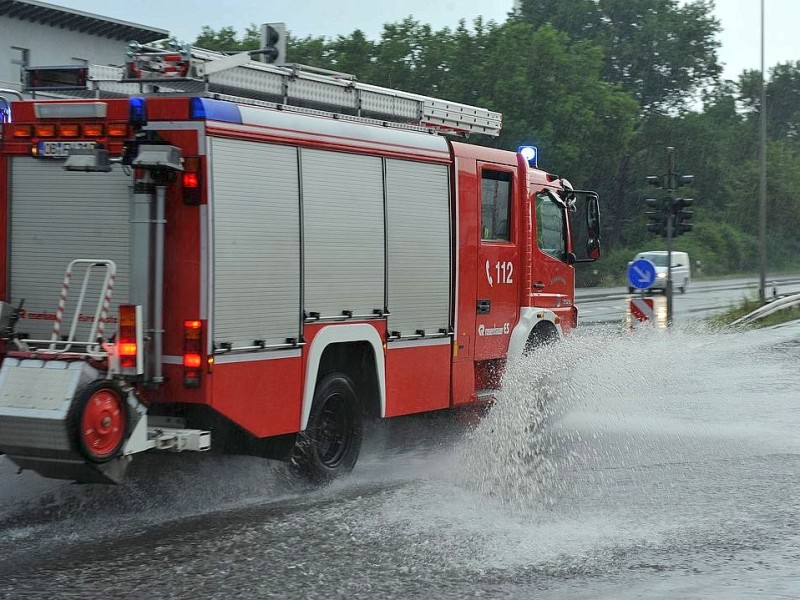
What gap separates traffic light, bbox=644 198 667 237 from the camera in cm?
2492

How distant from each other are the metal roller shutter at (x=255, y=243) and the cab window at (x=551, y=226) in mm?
4003

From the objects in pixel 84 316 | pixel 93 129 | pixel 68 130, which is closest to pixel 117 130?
pixel 93 129

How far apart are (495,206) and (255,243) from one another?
3.51 metres

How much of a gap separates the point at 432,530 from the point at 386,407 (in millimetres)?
2006

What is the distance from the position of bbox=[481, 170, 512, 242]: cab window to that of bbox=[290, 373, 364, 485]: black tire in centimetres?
233

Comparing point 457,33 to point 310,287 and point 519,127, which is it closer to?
point 519,127

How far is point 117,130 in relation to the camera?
7332 mm

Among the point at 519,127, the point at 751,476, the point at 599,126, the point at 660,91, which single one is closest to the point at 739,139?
the point at 660,91

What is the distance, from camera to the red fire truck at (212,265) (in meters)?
7.03

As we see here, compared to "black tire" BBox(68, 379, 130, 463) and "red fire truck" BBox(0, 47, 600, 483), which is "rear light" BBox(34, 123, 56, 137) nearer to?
"red fire truck" BBox(0, 47, 600, 483)

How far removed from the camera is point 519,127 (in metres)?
54.7

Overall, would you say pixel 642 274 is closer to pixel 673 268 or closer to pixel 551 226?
pixel 551 226

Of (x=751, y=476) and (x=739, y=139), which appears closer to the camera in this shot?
(x=751, y=476)

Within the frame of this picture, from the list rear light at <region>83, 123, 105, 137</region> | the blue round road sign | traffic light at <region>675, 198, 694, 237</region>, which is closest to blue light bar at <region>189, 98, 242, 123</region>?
rear light at <region>83, 123, 105, 137</region>
